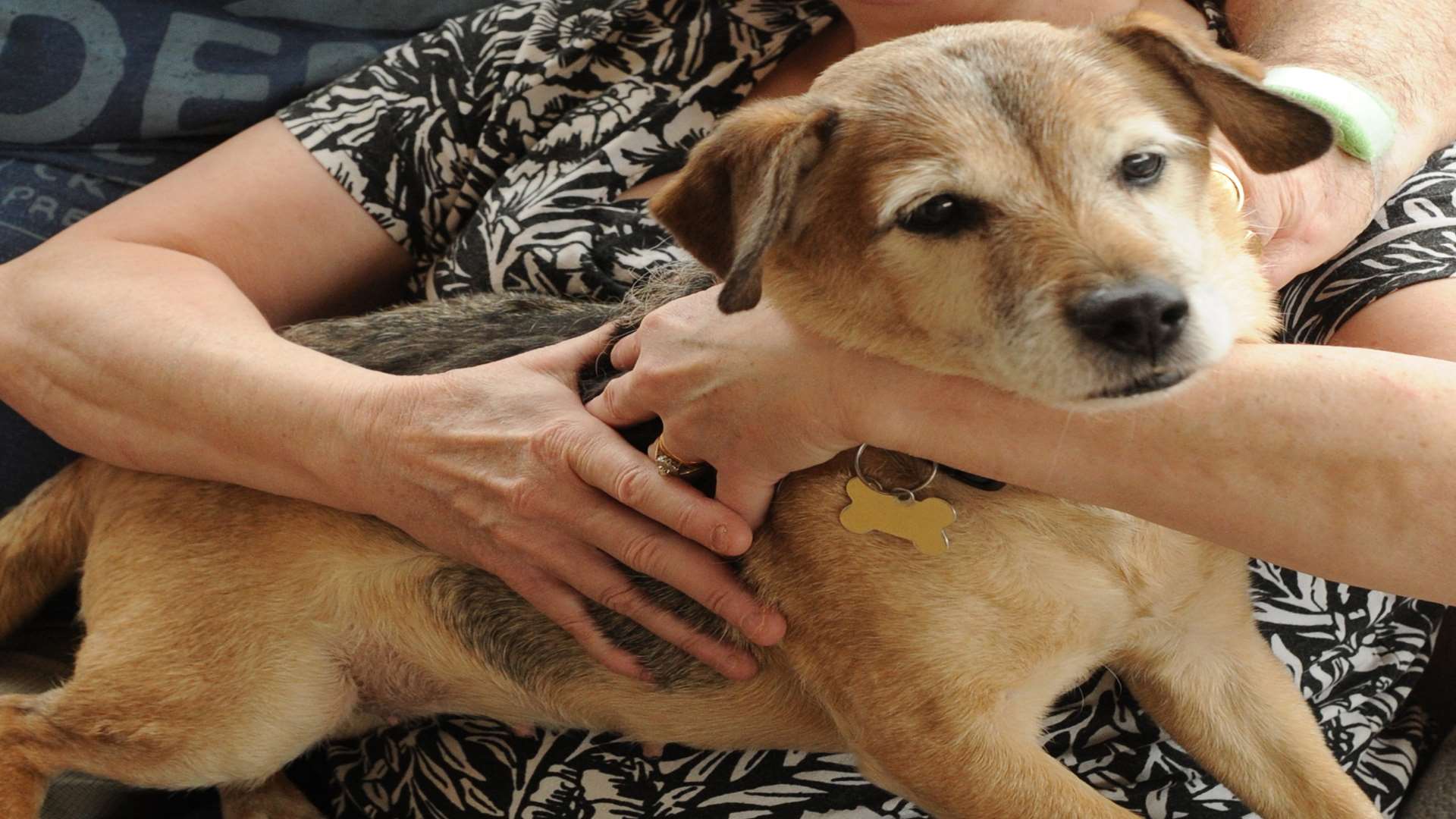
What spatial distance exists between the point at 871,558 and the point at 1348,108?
98 centimetres

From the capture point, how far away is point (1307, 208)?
159 centimetres

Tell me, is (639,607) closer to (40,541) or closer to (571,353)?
(571,353)

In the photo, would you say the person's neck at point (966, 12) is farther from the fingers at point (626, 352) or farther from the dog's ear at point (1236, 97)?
the fingers at point (626, 352)

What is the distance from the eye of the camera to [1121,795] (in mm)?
1674

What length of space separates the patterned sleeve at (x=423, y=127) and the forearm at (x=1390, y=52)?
1435 mm

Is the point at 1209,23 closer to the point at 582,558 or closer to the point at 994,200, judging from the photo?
the point at 994,200

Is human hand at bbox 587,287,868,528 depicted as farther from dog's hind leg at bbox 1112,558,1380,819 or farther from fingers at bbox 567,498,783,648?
dog's hind leg at bbox 1112,558,1380,819

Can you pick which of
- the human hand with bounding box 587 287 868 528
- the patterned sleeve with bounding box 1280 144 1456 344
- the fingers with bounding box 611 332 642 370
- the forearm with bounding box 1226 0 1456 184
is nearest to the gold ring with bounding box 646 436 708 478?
the human hand with bounding box 587 287 868 528

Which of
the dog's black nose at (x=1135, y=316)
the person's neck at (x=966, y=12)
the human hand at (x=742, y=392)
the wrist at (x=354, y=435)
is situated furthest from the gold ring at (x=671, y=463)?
the person's neck at (x=966, y=12)

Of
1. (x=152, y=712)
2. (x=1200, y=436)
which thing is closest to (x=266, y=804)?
(x=152, y=712)

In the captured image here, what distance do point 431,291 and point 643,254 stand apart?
518 mm

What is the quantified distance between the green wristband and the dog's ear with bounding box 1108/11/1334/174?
0.21m

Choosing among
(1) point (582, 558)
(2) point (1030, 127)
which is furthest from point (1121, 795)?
(2) point (1030, 127)

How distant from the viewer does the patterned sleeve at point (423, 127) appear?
2.21 meters
